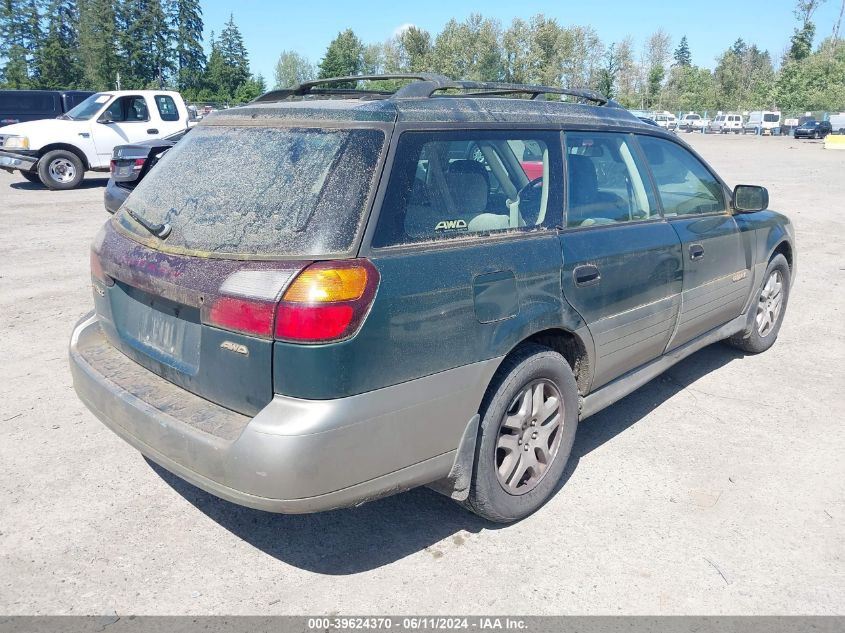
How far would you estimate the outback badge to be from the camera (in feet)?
8.03

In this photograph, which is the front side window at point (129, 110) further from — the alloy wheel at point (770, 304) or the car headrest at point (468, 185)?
the car headrest at point (468, 185)

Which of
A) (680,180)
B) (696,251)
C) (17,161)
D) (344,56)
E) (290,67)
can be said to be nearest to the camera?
(696,251)

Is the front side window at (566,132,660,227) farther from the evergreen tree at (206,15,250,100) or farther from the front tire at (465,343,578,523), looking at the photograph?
the evergreen tree at (206,15,250,100)

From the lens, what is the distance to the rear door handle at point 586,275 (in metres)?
3.26

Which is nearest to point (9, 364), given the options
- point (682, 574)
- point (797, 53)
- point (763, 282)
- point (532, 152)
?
point (532, 152)

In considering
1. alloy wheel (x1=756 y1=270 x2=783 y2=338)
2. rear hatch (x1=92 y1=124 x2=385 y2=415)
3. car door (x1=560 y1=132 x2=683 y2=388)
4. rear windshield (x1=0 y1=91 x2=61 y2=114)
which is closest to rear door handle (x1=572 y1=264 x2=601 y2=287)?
car door (x1=560 y1=132 x2=683 y2=388)

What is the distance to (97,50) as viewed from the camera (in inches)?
2635

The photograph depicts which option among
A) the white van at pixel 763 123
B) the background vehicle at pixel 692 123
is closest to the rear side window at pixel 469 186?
the white van at pixel 763 123

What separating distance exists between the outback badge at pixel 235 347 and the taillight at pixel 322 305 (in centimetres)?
15

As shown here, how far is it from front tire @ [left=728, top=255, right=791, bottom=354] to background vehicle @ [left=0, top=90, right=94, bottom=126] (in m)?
19.5

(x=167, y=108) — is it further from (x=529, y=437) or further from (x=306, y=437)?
(x=306, y=437)

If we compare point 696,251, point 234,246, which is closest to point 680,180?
point 696,251

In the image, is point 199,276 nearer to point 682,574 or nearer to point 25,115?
point 682,574

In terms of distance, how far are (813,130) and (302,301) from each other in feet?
191
